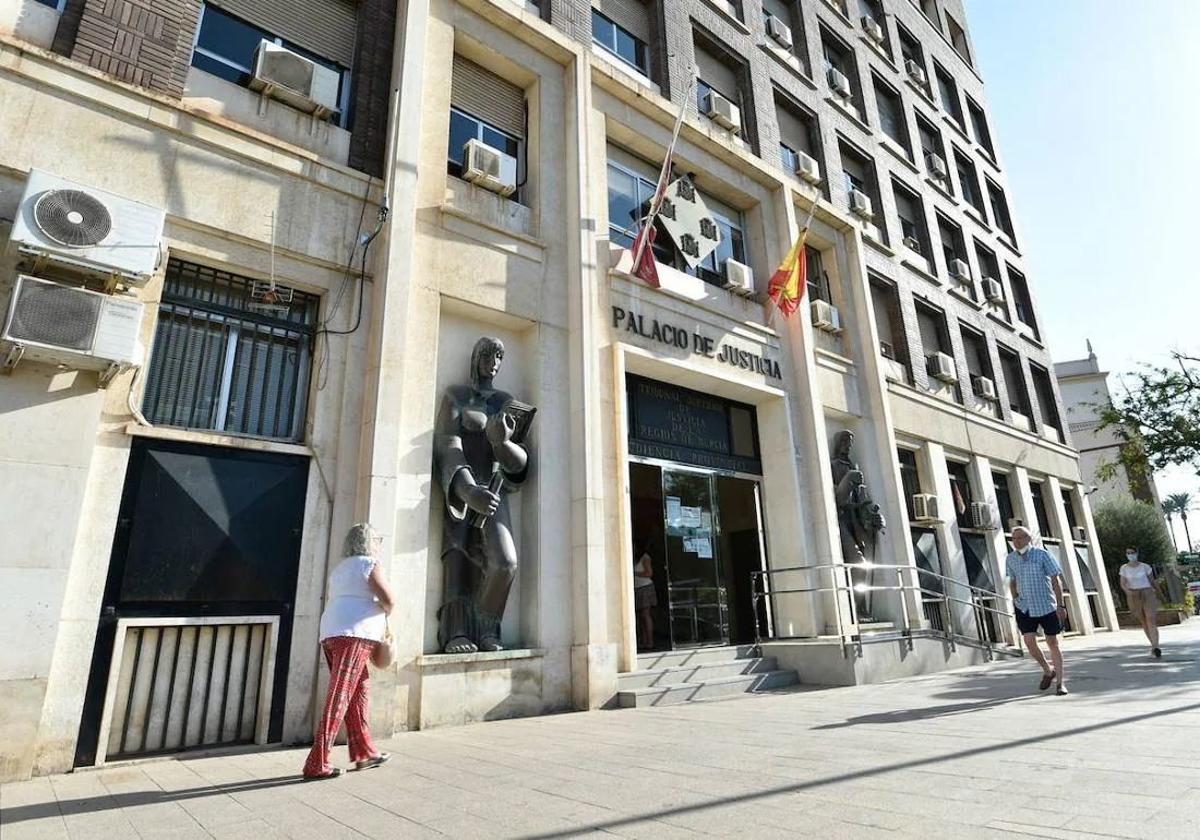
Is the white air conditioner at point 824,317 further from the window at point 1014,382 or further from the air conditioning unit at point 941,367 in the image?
the window at point 1014,382

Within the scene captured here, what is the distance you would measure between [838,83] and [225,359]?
16275 millimetres

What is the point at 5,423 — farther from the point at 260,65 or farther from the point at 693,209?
the point at 693,209

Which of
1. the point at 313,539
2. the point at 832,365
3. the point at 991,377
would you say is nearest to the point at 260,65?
the point at 313,539

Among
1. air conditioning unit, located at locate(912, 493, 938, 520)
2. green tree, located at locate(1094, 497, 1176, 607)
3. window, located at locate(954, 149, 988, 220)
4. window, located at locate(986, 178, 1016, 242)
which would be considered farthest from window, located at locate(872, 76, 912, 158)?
green tree, located at locate(1094, 497, 1176, 607)

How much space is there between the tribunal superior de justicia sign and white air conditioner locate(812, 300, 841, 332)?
79.3 inches

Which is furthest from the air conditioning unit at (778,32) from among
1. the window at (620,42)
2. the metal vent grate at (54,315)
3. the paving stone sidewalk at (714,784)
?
the metal vent grate at (54,315)

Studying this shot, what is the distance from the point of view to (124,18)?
632 cm

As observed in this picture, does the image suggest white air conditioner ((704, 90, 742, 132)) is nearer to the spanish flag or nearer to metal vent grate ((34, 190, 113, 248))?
the spanish flag

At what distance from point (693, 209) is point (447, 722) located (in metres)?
8.67

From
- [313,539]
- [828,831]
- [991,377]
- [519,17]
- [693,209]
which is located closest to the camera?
[828,831]

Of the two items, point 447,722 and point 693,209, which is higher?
point 693,209

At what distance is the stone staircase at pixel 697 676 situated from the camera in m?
7.68

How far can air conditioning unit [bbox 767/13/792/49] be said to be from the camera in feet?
50.4

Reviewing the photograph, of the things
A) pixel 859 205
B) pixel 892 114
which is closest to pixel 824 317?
pixel 859 205
